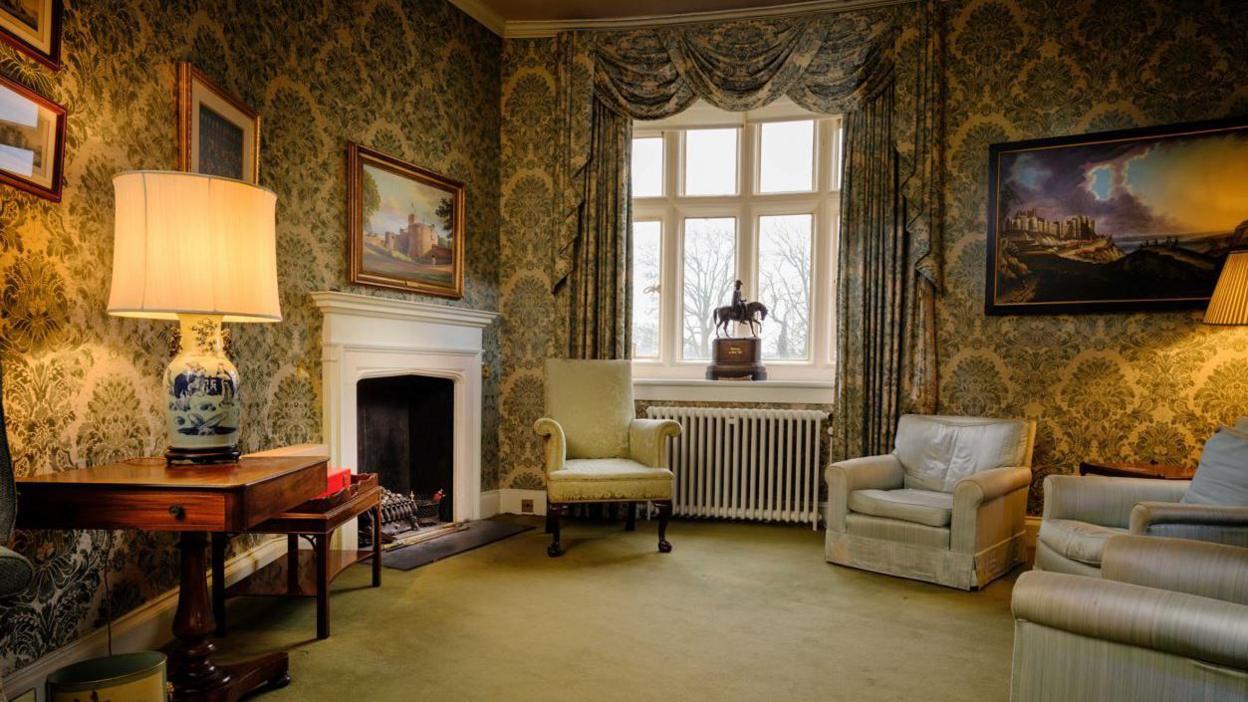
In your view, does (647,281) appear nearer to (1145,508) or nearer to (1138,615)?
(1145,508)

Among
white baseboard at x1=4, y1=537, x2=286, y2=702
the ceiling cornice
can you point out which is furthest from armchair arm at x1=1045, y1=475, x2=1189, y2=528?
white baseboard at x1=4, y1=537, x2=286, y2=702

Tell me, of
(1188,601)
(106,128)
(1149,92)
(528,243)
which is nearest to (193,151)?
(106,128)

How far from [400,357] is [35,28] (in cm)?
226

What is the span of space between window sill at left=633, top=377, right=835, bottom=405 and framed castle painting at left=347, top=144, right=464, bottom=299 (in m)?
1.39

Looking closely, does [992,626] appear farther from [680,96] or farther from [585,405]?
[680,96]

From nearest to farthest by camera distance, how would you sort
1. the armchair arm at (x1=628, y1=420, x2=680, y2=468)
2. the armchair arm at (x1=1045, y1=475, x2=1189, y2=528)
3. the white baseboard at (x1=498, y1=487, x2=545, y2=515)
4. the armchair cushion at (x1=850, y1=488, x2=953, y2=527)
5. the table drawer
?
the table drawer < the armchair arm at (x1=1045, y1=475, x2=1189, y2=528) < the armchair cushion at (x1=850, y1=488, x2=953, y2=527) < the armchair arm at (x1=628, y1=420, x2=680, y2=468) < the white baseboard at (x1=498, y1=487, x2=545, y2=515)

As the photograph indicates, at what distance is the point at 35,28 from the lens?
1.99m

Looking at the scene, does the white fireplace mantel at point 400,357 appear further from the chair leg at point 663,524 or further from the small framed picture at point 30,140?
the small framed picture at point 30,140

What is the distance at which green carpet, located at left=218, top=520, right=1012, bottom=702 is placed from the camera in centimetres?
230

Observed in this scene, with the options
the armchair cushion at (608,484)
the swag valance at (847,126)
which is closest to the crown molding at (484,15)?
the swag valance at (847,126)

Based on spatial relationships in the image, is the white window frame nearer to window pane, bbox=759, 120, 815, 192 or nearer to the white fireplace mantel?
window pane, bbox=759, 120, 815, 192

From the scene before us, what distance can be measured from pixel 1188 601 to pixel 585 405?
3.19 meters

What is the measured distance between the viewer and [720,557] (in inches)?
150

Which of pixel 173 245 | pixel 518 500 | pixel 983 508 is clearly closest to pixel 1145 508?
pixel 983 508
